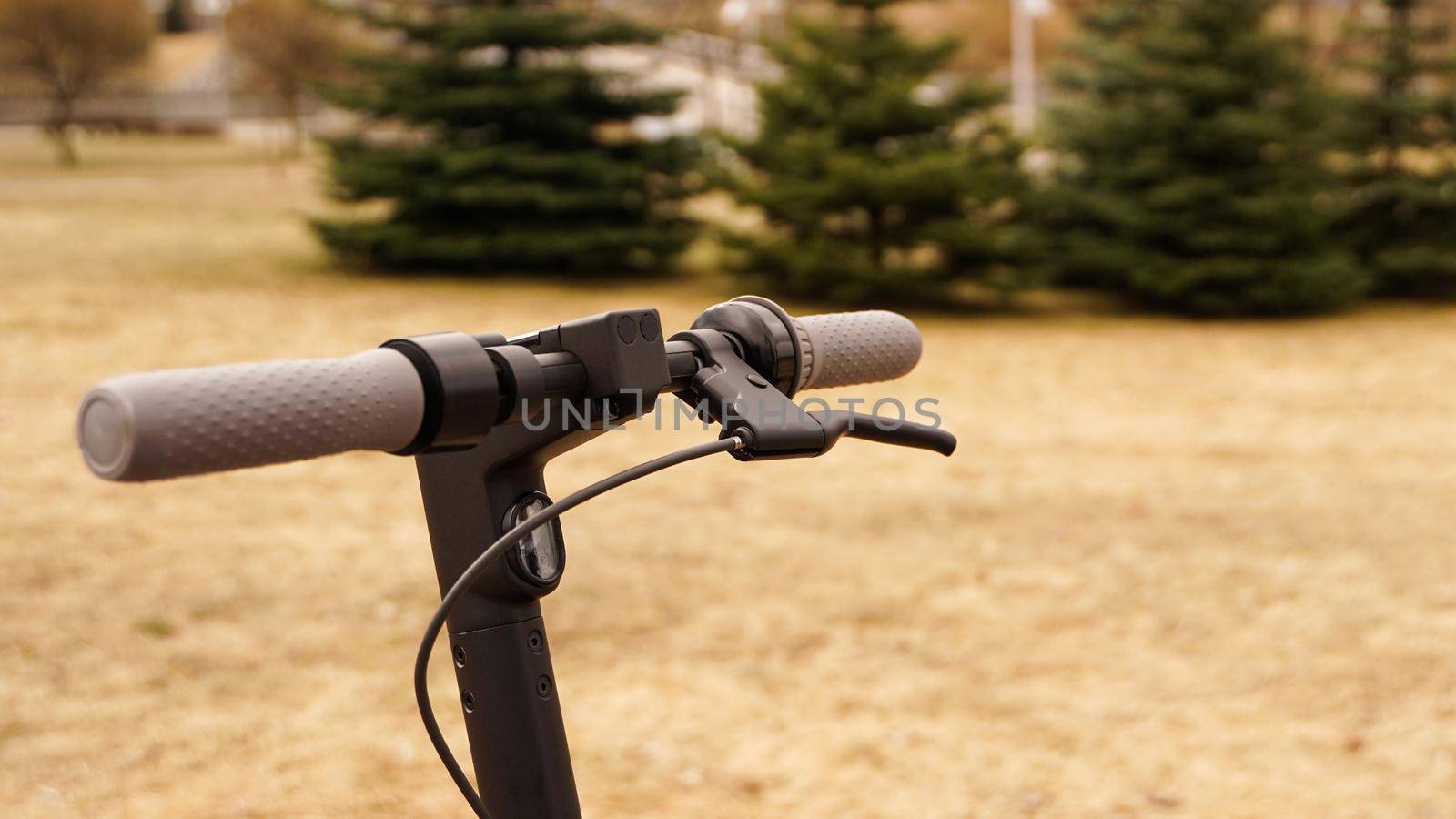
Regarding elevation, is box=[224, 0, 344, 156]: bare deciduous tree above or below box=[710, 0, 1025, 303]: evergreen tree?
above

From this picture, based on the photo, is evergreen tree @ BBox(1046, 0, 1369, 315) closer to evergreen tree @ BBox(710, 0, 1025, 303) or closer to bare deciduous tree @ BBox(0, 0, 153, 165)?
evergreen tree @ BBox(710, 0, 1025, 303)

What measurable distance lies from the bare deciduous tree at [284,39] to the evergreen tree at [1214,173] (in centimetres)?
2088

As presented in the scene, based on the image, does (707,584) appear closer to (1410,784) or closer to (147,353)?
(1410,784)

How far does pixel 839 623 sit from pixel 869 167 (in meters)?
7.69

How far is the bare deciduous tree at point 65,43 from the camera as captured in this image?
3044 cm

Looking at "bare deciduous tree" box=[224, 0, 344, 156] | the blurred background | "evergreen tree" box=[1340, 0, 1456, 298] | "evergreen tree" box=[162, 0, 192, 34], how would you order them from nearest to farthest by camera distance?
the blurred background, "evergreen tree" box=[1340, 0, 1456, 298], "bare deciduous tree" box=[224, 0, 344, 156], "evergreen tree" box=[162, 0, 192, 34]

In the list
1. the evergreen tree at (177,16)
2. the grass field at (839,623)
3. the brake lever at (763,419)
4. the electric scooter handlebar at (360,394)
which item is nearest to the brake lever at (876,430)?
the brake lever at (763,419)

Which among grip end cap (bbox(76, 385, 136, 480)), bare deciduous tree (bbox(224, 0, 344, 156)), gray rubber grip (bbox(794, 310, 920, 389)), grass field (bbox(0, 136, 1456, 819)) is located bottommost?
grass field (bbox(0, 136, 1456, 819))

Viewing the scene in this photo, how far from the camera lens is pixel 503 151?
520 inches

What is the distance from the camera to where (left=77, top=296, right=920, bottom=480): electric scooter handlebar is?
1.05 m

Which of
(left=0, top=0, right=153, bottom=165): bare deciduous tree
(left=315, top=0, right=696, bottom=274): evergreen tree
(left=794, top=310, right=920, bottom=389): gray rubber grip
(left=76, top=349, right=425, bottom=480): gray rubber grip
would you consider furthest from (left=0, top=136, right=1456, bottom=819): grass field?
(left=0, top=0, right=153, bottom=165): bare deciduous tree

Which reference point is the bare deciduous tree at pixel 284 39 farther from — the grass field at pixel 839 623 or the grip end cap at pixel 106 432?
the grip end cap at pixel 106 432

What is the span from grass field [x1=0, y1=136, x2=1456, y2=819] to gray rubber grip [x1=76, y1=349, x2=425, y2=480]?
2.73 m

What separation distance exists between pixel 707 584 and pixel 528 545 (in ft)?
13.5
